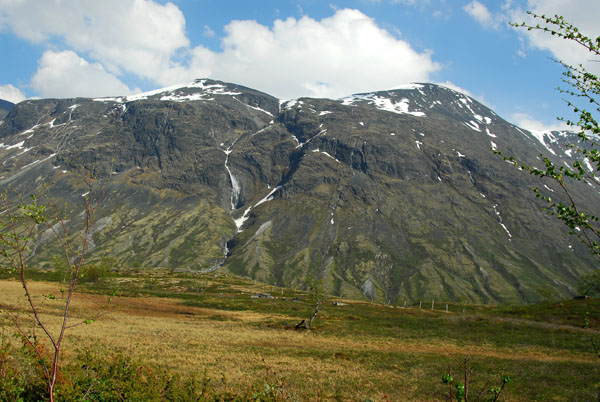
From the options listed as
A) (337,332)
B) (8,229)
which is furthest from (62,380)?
(337,332)

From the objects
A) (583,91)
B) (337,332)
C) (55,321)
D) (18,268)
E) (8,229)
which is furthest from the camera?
(337,332)

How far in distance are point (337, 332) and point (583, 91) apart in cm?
4627

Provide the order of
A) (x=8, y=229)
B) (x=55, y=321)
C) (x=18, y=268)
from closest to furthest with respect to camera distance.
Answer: (x=18, y=268) < (x=8, y=229) < (x=55, y=321)

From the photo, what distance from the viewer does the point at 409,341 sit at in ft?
146

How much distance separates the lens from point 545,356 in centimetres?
3556

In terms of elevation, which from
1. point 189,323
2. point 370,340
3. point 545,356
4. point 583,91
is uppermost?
point 583,91

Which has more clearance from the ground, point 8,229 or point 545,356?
point 8,229

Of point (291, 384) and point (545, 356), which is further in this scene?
point (545, 356)

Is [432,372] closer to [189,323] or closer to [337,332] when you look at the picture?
[337,332]

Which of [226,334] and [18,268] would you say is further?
[226,334]

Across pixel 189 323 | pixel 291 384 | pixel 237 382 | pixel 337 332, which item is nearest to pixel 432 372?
pixel 291 384

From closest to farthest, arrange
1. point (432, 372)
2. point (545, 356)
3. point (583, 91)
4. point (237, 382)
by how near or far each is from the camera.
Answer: point (583, 91)
point (237, 382)
point (432, 372)
point (545, 356)

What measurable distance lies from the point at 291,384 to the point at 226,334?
23.4m

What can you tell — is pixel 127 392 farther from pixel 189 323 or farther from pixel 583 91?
pixel 189 323
